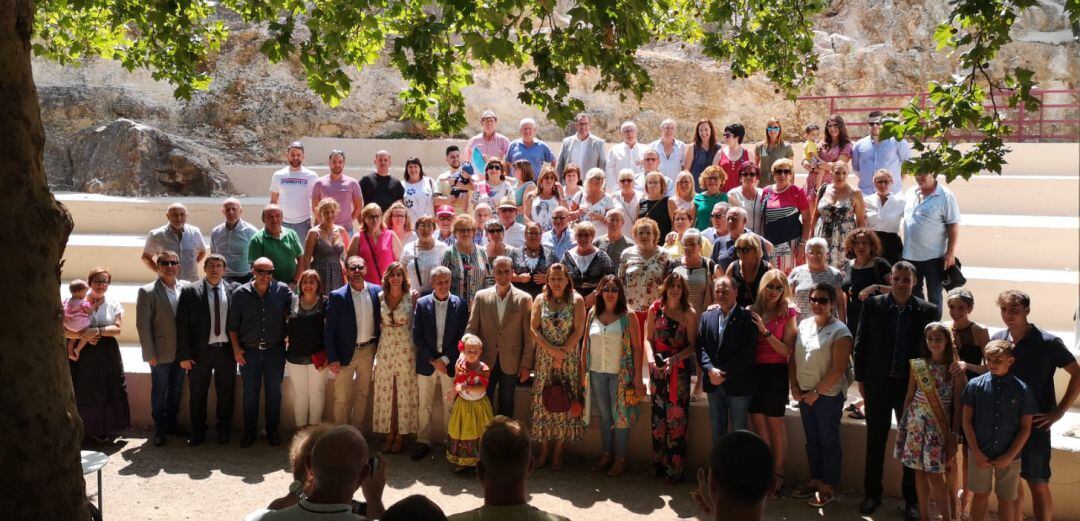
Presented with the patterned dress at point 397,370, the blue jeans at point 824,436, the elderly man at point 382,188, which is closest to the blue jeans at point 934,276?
the blue jeans at point 824,436

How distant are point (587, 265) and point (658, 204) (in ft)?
4.13

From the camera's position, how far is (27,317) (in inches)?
150

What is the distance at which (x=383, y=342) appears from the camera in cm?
796

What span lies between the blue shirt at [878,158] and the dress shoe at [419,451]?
5292 mm

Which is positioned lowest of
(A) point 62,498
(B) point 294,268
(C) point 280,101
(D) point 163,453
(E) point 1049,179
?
(D) point 163,453

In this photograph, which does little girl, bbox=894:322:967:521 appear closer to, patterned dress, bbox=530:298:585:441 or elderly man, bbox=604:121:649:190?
patterned dress, bbox=530:298:585:441

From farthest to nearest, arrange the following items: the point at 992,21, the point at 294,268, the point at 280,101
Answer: the point at 280,101, the point at 294,268, the point at 992,21

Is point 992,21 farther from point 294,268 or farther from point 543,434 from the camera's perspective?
point 294,268

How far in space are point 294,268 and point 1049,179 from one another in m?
9.37

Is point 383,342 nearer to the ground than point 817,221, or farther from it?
nearer to the ground

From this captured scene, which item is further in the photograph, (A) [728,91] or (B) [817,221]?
(A) [728,91]

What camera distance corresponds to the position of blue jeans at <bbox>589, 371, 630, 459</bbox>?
7.45 metres

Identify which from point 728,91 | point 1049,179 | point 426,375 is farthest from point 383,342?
point 728,91

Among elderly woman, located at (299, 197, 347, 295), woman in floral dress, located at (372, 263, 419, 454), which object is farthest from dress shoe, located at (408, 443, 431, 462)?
elderly woman, located at (299, 197, 347, 295)
